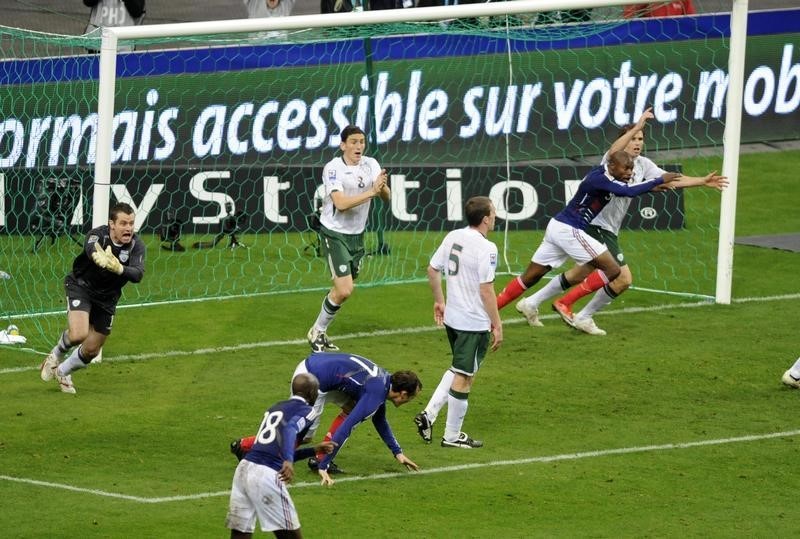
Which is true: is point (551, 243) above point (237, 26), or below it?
below

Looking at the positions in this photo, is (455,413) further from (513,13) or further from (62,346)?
(513,13)

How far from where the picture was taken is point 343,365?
37.3 ft

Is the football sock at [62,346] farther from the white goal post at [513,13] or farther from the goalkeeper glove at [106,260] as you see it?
the white goal post at [513,13]

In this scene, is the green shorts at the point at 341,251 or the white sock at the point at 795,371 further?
the green shorts at the point at 341,251

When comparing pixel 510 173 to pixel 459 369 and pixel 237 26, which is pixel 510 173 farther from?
pixel 459 369

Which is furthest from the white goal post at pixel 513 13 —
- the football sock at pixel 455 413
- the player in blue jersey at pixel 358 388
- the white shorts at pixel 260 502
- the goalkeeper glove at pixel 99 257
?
the white shorts at pixel 260 502

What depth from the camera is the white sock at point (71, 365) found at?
46.4 ft

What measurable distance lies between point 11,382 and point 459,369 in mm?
4857

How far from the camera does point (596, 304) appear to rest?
54.2ft

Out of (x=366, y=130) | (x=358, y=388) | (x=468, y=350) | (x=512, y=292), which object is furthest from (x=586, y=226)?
(x=366, y=130)

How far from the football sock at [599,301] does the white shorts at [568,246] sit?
1.64ft

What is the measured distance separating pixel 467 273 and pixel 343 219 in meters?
3.60

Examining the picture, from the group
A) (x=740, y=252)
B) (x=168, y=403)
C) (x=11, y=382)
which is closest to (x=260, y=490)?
(x=168, y=403)

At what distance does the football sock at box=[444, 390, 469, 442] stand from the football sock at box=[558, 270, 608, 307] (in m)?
4.32
